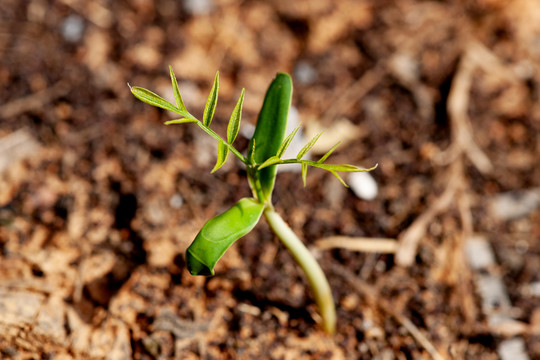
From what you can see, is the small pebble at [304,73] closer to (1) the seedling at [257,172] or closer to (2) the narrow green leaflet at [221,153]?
(1) the seedling at [257,172]

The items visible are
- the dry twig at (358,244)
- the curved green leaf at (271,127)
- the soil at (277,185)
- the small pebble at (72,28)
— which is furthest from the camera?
the small pebble at (72,28)

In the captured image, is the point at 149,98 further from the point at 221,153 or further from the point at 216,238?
the point at 216,238

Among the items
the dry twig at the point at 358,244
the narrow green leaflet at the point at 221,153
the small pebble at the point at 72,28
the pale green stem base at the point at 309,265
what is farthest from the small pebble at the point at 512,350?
the small pebble at the point at 72,28


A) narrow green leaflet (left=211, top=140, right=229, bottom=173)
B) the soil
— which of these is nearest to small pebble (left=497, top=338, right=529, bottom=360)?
the soil

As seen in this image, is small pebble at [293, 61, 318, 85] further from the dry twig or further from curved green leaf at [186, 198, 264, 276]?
curved green leaf at [186, 198, 264, 276]

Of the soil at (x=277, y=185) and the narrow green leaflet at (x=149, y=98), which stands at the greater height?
the narrow green leaflet at (x=149, y=98)

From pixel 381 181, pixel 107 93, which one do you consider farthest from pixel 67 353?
pixel 381 181

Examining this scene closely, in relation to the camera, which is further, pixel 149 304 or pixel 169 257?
pixel 169 257

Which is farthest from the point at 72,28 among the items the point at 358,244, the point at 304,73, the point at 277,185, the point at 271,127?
the point at 358,244

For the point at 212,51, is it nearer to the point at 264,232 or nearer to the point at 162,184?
the point at 162,184
